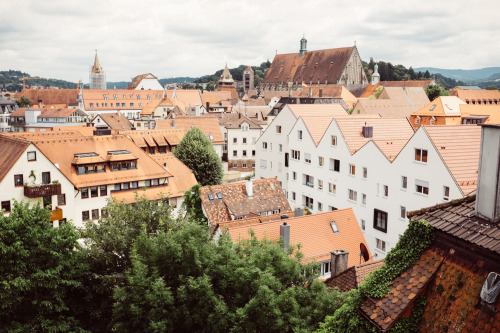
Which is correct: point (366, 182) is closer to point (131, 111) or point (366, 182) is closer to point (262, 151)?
point (262, 151)

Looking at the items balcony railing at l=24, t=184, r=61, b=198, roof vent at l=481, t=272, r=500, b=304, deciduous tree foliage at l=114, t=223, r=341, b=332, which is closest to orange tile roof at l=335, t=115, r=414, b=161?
deciduous tree foliage at l=114, t=223, r=341, b=332

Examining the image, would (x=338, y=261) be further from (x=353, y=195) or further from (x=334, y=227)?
(x=353, y=195)

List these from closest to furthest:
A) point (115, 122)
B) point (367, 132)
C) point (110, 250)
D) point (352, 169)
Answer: point (110, 250) → point (352, 169) → point (367, 132) → point (115, 122)

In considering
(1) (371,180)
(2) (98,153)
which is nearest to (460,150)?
(1) (371,180)

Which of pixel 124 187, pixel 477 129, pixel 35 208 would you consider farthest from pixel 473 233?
pixel 124 187

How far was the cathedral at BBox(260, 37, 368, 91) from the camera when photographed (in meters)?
127

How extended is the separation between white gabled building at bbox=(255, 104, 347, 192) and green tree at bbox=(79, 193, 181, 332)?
86.1 feet

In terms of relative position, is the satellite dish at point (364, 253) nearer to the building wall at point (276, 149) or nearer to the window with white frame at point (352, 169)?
the window with white frame at point (352, 169)

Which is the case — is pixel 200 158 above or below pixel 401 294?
below

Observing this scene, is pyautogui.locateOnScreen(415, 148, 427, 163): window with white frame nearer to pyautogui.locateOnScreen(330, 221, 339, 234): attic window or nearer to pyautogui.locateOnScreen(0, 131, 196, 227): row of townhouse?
pyautogui.locateOnScreen(330, 221, 339, 234): attic window

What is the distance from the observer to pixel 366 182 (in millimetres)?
36000

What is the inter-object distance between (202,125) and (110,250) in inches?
2049

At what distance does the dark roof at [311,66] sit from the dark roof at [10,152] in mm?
100094

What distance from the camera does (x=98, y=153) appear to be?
139 ft
